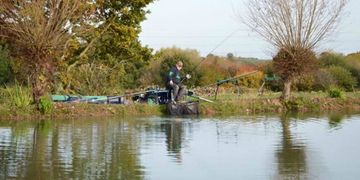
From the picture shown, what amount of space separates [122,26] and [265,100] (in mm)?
7536

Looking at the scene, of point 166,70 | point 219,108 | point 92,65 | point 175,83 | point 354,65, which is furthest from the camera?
point 354,65

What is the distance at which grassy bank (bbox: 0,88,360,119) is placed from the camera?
72.4ft

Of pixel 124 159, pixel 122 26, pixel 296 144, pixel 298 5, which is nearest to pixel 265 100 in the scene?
pixel 298 5

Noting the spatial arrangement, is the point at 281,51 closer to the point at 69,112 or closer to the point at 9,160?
the point at 69,112

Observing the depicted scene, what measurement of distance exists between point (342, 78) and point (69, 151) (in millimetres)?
36732

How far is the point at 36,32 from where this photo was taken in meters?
22.4

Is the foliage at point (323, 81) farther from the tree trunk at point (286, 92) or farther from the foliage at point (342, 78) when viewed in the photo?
the tree trunk at point (286, 92)

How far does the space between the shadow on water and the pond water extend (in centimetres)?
2

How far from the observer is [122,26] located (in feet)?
99.7

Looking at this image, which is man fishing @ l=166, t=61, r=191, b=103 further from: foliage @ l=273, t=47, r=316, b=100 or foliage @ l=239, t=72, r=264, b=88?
foliage @ l=239, t=72, r=264, b=88

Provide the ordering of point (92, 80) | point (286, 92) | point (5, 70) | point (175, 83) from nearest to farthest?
point (175, 83) < point (286, 92) < point (5, 70) < point (92, 80)

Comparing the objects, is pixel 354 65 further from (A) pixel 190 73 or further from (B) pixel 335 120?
(B) pixel 335 120

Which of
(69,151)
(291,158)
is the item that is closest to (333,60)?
(291,158)

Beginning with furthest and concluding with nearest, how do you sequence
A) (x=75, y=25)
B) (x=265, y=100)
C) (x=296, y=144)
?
(x=265, y=100)
(x=75, y=25)
(x=296, y=144)
